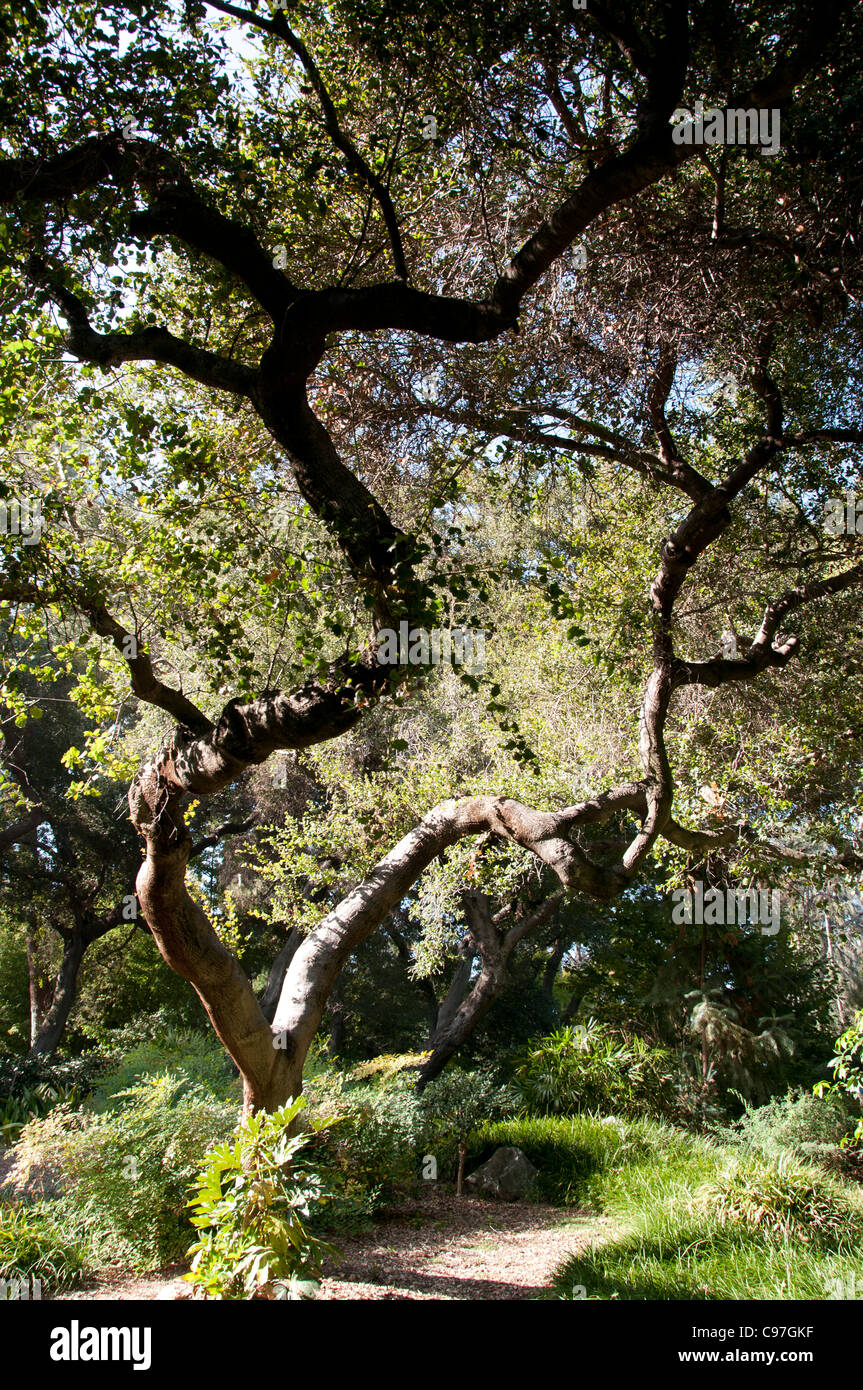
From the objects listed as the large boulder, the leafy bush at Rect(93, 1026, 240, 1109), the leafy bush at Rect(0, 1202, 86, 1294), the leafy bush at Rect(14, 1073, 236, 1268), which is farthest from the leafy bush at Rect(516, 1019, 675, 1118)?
the leafy bush at Rect(0, 1202, 86, 1294)

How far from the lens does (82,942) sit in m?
18.1

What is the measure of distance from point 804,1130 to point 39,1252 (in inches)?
300

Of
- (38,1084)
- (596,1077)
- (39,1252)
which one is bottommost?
(38,1084)

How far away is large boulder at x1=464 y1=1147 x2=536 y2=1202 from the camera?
950 cm

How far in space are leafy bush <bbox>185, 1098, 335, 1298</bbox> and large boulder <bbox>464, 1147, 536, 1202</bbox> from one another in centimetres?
537

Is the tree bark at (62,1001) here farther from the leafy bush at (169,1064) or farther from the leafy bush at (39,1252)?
the leafy bush at (39,1252)

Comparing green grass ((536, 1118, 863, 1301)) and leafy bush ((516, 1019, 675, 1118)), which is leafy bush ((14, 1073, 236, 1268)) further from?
leafy bush ((516, 1019, 675, 1118))

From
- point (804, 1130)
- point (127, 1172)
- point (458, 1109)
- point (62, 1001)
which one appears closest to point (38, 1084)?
point (62, 1001)

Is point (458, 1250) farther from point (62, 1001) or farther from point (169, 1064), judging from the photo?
point (62, 1001)

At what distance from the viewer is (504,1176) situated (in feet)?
31.5

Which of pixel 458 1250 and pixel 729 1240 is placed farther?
pixel 458 1250

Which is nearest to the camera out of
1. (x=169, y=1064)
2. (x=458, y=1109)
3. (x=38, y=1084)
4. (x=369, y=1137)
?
(x=369, y=1137)

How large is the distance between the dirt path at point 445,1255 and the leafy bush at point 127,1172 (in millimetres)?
233

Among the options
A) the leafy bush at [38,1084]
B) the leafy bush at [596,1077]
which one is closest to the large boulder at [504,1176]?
the leafy bush at [596,1077]
